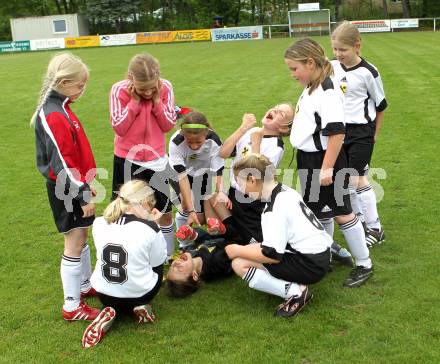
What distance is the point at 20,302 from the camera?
4008mm

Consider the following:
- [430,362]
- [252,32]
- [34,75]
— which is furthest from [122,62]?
[430,362]

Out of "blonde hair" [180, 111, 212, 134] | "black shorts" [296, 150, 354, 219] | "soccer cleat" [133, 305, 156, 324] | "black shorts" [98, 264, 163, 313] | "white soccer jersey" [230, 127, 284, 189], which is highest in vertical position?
"blonde hair" [180, 111, 212, 134]

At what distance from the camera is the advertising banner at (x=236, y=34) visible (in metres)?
37.5

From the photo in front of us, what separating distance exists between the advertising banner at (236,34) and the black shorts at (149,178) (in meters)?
34.6

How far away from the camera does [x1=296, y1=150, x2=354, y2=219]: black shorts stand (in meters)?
3.92

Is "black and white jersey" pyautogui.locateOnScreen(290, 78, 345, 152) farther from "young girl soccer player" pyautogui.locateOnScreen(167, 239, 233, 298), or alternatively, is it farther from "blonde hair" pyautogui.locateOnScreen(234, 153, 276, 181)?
"young girl soccer player" pyautogui.locateOnScreen(167, 239, 233, 298)

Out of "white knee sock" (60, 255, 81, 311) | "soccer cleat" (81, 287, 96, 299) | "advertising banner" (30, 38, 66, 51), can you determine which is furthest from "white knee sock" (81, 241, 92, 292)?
"advertising banner" (30, 38, 66, 51)

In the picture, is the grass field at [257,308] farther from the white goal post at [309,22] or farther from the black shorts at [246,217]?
the white goal post at [309,22]

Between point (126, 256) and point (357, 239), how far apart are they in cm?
176

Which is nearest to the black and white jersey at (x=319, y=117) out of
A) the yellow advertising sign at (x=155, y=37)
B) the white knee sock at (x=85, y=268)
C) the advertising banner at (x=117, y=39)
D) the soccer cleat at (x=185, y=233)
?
the soccer cleat at (x=185, y=233)

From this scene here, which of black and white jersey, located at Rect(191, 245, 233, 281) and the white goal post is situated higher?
the white goal post

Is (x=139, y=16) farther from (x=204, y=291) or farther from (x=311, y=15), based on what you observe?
(x=204, y=291)

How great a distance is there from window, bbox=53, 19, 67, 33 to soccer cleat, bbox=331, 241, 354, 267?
151 ft

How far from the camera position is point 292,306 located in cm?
364
